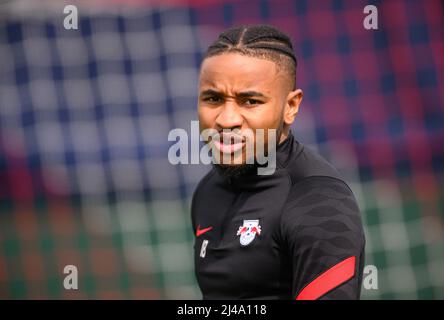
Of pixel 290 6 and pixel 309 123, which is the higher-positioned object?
pixel 290 6

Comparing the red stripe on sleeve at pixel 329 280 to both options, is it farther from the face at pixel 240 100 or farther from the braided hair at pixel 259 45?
the braided hair at pixel 259 45

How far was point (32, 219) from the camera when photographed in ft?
19.3

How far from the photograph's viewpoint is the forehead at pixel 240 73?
1794 millimetres

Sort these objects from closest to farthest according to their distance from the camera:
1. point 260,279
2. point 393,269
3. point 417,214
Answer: point 260,279
point 393,269
point 417,214

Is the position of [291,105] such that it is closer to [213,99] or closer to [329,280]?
[213,99]

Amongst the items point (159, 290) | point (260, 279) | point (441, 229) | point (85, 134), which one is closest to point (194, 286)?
point (159, 290)

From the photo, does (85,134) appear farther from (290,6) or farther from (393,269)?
(393,269)

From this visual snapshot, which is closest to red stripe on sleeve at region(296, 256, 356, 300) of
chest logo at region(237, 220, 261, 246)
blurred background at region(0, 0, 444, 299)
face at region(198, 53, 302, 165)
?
chest logo at region(237, 220, 261, 246)

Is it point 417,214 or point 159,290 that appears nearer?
point 159,290

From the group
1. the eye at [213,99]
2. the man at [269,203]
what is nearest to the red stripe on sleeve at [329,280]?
the man at [269,203]

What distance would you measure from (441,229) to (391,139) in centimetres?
79

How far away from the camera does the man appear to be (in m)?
1.60

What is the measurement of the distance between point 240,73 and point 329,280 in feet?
1.99

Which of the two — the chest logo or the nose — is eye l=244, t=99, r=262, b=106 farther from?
the chest logo
